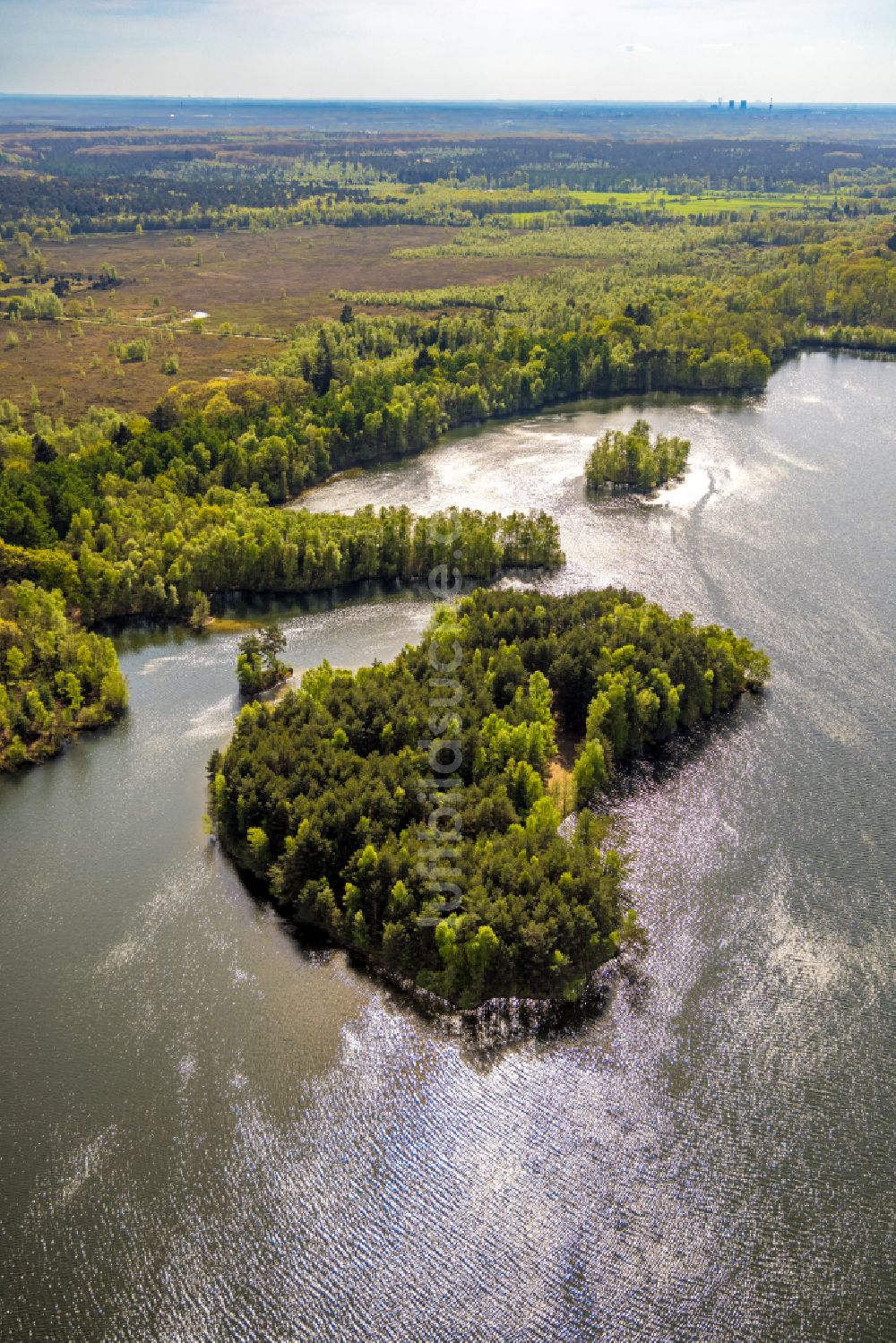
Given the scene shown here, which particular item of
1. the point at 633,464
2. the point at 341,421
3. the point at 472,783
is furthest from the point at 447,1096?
the point at 341,421

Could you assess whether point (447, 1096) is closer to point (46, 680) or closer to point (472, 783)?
point (472, 783)

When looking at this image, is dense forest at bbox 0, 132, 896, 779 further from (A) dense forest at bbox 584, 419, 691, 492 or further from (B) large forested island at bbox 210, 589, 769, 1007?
(B) large forested island at bbox 210, 589, 769, 1007

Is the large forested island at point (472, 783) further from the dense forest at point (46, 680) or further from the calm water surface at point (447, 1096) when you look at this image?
the dense forest at point (46, 680)

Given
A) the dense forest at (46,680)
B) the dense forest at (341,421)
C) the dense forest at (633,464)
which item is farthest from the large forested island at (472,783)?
the dense forest at (633,464)

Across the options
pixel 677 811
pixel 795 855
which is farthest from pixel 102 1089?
pixel 795 855

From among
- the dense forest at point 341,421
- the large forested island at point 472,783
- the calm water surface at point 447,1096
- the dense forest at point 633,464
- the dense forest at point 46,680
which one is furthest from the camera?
the dense forest at point 633,464

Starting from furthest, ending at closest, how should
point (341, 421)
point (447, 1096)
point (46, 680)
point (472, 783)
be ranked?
point (341, 421)
point (46, 680)
point (472, 783)
point (447, 1096)
